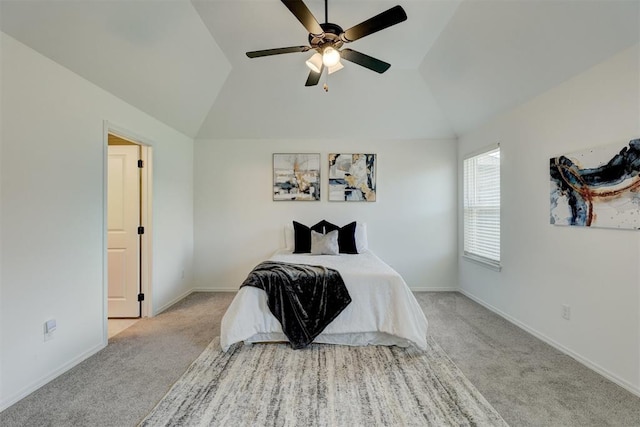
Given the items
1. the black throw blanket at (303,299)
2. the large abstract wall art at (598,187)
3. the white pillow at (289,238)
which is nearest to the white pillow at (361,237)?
the white pillow at (289,238)

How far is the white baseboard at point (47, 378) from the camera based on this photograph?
1.89 metres

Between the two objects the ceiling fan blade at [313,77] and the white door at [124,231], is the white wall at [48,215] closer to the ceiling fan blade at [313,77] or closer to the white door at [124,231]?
the white door at [124,231]

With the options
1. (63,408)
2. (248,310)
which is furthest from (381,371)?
(63,408)

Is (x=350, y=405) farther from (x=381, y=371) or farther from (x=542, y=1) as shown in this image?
(x=542, y=1)

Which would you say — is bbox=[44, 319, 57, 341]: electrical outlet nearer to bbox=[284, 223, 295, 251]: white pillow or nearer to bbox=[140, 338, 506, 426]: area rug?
bbox=[140, 338, 506, 426]: area rug

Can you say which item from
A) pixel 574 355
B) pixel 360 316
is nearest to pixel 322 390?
pixel 360 316

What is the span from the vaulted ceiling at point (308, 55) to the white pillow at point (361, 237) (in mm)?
1469

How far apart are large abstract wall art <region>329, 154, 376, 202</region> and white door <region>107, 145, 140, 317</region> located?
2.72m

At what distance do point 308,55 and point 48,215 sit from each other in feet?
9.71

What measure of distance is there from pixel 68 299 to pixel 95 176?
3.59 ft

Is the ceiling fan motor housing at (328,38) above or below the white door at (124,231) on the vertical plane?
above

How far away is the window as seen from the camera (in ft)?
12.0

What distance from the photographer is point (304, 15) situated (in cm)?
191

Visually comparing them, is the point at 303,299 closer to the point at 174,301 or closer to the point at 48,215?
the point at 48,215
